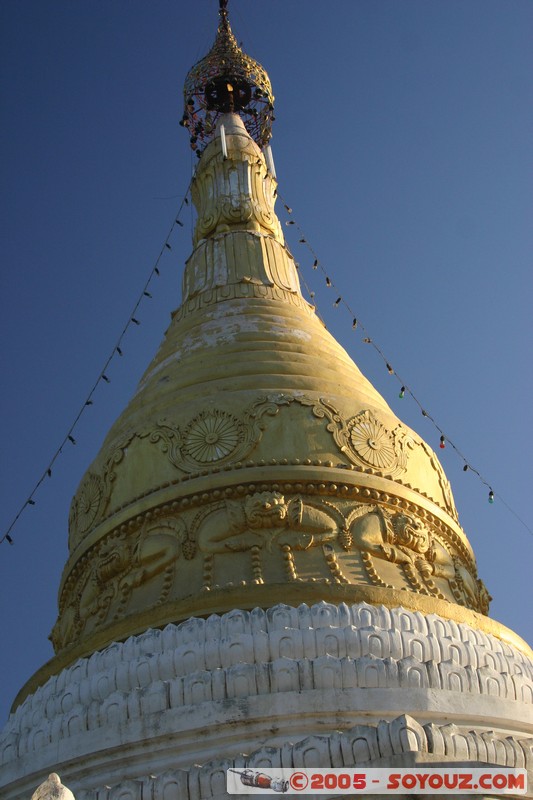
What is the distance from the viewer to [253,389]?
13.8 m

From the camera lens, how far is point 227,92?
20.9m

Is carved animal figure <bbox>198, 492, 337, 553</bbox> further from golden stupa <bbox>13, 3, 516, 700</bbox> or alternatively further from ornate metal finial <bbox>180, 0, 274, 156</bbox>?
ornate metal finial <bbox>180, 0, 274, 156</bbox>

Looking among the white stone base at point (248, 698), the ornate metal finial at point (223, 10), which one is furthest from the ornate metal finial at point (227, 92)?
the white stone base at point (248, 698)

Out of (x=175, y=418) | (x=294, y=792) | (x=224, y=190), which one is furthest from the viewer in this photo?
(x=224, y=190)

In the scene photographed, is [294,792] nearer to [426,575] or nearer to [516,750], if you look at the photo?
[516,750]

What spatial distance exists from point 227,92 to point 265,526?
10.8 m

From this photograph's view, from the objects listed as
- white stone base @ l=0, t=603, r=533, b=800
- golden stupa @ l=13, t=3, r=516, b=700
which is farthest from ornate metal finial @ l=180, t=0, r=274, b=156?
white stone base @ l=0, t=603, r=533, b=800

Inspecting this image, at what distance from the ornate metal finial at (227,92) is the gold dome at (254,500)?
650cm

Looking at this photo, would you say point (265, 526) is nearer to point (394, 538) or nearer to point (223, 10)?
point (394, 538)

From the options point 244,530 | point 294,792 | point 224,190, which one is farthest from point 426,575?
point 224,190

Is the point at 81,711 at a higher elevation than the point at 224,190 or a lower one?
lower

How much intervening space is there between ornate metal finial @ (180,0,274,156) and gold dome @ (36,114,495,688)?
6.50m

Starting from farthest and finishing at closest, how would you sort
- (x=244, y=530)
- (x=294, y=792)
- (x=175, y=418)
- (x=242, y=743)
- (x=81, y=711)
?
1. (x=175, y=418)
2. (x=244, y=530)
3. (x=81, y=711)
4. (x=242, y=743)
5. (x=294, y=792)

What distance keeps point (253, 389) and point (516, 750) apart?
6248 mm
